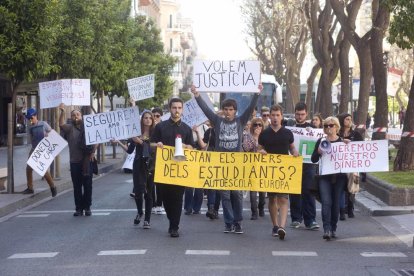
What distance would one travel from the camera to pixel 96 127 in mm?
15297

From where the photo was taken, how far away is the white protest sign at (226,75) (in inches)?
605

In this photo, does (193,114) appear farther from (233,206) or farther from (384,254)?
(384,254)

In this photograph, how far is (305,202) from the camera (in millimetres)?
13430

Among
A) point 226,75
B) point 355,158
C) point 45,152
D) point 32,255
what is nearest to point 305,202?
point 355,158

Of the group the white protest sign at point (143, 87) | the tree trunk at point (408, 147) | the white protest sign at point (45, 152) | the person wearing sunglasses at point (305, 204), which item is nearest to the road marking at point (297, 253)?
the person wearing sunglasses at point (305, 204)

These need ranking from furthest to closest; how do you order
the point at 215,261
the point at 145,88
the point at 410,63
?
the point at 410,63 < the point at 145,88 < the point at 215,261

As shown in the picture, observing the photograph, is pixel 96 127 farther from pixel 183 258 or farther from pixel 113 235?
pixel 183 258

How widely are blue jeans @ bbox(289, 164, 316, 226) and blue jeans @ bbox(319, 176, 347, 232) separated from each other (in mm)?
962

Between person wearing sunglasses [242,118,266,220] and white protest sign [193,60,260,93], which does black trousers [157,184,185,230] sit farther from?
white protest sign [193,60,260,93]

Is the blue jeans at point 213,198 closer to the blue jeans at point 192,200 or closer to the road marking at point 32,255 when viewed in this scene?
the blue jeans at point 192,200

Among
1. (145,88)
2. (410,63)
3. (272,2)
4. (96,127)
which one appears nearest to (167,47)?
(410,63)

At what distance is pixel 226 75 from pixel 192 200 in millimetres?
2245

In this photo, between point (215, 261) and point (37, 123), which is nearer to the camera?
point (215, 261)

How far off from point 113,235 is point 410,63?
54891 millimetres
